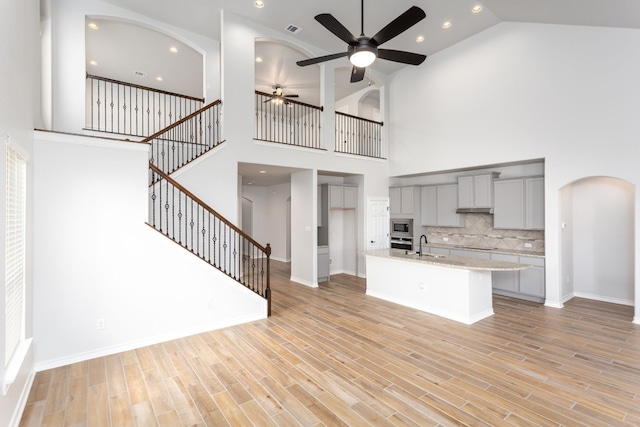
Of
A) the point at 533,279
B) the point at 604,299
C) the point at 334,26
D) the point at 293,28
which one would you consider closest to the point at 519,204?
the point at 533,279

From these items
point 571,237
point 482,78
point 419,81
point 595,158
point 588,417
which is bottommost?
point 588,417

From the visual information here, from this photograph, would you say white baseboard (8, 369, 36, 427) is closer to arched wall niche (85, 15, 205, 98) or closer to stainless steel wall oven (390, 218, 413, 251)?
arched wall niche (85, 15, 205, 98)

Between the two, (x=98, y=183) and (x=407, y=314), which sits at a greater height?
(x=98, y=183)

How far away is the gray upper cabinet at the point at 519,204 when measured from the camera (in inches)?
230

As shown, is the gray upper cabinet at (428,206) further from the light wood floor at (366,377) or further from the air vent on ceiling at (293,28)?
the air vent on ceiling at (293,28)

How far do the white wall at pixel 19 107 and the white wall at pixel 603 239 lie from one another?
8162 mm

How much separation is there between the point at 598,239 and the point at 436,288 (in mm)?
3546

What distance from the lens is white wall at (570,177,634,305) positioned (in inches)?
214

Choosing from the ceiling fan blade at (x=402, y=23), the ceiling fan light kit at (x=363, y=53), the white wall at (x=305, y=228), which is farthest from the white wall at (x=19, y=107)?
the white wall at (x=305, y=228)

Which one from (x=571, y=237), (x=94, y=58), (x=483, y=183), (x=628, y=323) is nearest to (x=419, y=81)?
(x=483, y=183)

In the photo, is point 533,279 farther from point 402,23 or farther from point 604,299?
point 402,23

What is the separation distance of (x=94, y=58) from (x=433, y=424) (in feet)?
31.6

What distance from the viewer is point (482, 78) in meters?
6.44

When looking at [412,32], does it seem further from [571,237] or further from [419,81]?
[571,237]
